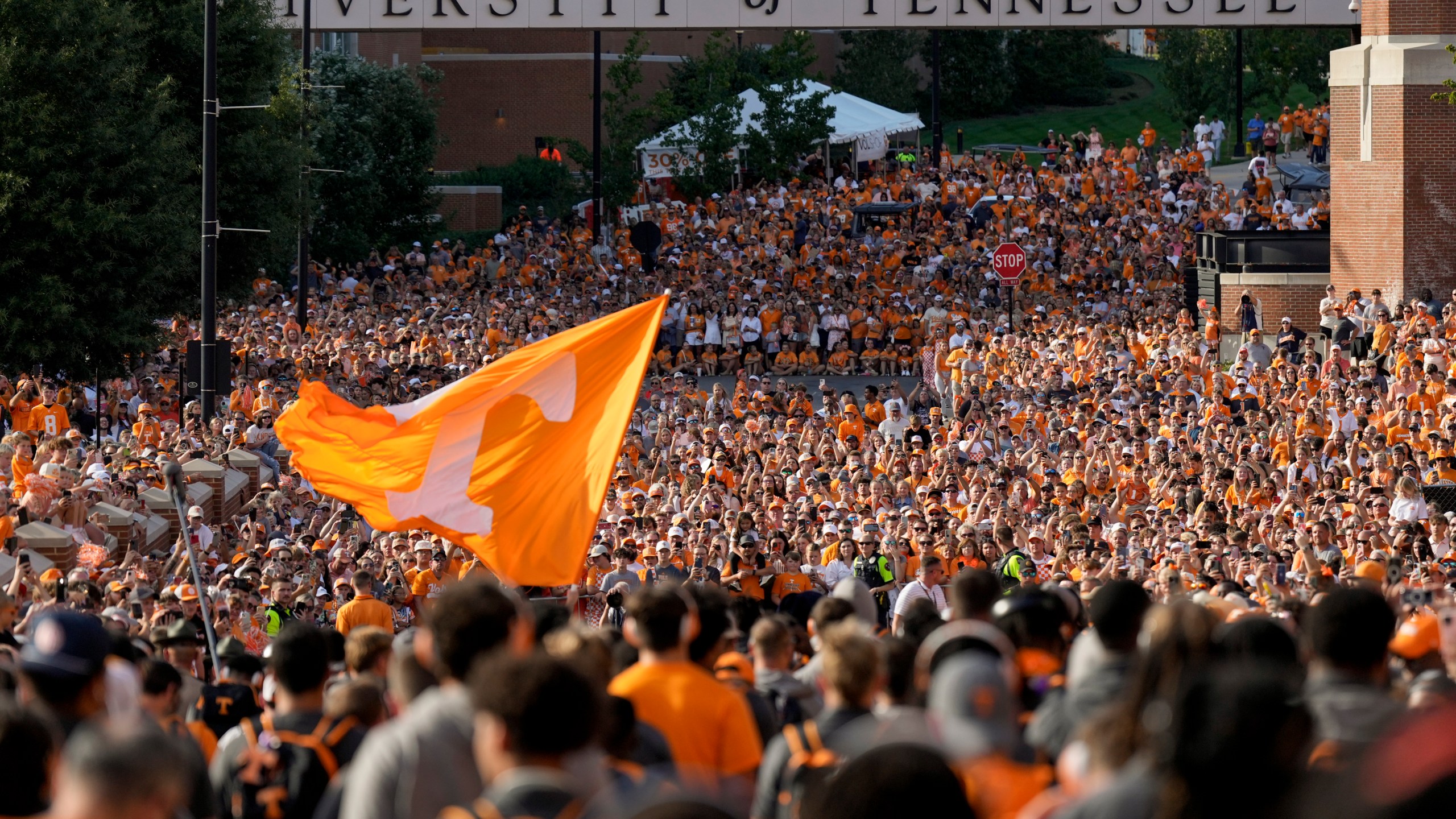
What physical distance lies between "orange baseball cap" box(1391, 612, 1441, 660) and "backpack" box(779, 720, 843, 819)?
2566 millimetres

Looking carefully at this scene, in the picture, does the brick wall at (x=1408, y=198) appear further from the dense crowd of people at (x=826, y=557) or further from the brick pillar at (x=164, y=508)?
the brick pillar at (x=164, y=508)

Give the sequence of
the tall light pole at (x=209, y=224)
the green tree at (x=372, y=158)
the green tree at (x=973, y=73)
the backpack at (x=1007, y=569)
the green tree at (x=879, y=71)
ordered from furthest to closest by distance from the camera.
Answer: the green tree at (x=973, y=73)
the green tree at (x=879, y=71)
the green tree at (x=372, y=158)
the tall light pole at (x=209, y=224)
the backpack at (x=1007, y=569)

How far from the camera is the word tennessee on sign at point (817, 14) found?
39938 mm

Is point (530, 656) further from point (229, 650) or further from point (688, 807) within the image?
point (229, 650)

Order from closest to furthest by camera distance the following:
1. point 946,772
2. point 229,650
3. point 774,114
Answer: point 946,772 → point 229,650 → point 774,114

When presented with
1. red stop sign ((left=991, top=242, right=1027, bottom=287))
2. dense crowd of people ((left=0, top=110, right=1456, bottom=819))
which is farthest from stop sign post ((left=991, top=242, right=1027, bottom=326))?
dense crowd of people ((left=0, top=110, right=1456, bottom=819))

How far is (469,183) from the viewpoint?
165 feet

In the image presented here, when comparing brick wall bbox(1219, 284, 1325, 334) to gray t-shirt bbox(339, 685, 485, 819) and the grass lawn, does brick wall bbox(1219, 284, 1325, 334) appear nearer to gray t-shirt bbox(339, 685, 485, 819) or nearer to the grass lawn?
gray t-shirt bbox(339, 685, 485, 819)

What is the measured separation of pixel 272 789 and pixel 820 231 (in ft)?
113

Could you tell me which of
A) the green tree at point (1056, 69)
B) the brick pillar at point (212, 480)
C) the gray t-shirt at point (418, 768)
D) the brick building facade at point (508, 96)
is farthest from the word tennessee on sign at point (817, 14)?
the gray t-shirt at point (418, 768)

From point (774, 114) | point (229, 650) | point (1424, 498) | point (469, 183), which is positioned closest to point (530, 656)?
point (229, 650)

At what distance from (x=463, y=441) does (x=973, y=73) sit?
59241 mm

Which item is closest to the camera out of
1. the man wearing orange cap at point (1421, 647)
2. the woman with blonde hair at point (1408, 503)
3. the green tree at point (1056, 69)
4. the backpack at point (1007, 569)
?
the man wearing orange cap at point (1421, 647)

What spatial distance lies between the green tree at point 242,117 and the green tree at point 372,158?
33.0 feet
